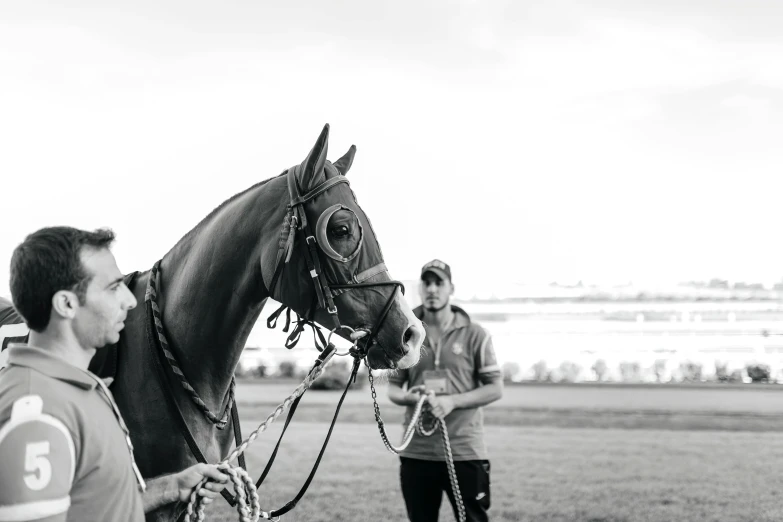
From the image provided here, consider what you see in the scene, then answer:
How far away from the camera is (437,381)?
15.4ft

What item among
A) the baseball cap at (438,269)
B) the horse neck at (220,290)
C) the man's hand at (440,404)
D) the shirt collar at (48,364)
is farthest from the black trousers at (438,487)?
the shirt collar at (48,364)

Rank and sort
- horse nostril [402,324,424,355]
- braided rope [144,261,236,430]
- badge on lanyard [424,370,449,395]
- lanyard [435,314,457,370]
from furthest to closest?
1. lanyard [435,314,457,370]
2. badge on lanyard [424,370,449,395]
3. horse nostril [402,324,424,355]
4. braided rope [144,261,236,430]

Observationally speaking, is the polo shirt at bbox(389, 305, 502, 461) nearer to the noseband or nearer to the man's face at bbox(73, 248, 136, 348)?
the noseband

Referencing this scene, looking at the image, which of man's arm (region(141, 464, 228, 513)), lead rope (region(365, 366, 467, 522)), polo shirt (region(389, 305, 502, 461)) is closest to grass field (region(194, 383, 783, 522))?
polo shirt (region(389, 305, 502, 461))

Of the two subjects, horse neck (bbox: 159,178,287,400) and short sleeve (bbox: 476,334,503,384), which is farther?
short sleeve (bbox: 476,334,503,384)

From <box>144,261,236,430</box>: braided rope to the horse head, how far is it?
1.26 ft

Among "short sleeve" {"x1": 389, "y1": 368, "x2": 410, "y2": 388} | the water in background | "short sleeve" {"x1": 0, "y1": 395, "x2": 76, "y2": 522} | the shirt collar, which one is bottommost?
the water in background

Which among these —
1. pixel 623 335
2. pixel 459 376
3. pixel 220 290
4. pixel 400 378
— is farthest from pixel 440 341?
pixel 623 335

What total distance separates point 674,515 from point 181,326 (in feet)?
20.8

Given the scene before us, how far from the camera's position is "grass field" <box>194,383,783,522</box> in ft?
25.0

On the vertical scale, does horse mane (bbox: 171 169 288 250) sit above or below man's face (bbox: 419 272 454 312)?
above

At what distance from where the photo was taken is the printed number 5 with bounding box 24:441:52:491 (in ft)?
4.17

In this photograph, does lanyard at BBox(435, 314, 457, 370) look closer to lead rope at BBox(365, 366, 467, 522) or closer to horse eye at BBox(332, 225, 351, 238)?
lead rope at BBox(365, 366, 467, 522)

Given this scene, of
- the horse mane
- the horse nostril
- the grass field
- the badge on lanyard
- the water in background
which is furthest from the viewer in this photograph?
the water in background
